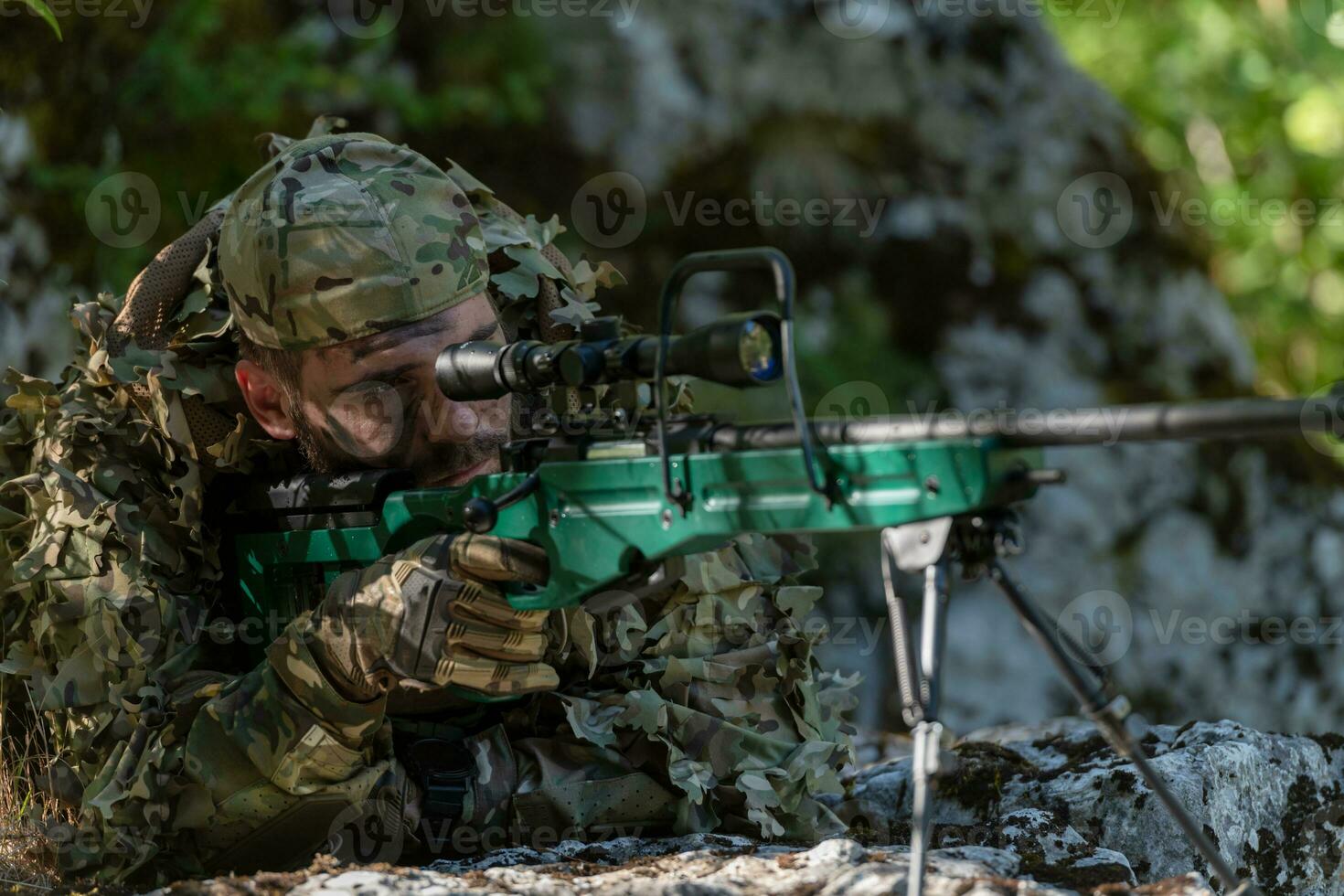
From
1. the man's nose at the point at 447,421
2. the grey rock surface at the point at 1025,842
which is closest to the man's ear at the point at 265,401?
the man's nose at the point at 447,421

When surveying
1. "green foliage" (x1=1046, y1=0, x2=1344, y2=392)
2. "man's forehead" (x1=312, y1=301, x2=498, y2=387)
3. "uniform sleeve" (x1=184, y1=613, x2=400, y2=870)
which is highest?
"green foliage" (x1=1046, y1=0, x2=1344, y2=392)

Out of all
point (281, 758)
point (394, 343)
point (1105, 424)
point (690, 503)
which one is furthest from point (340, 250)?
point (1105, 424)

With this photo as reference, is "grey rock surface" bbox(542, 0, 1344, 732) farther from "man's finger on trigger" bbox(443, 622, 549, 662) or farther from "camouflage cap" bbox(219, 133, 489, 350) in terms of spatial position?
"man's finger on trigger" bbox(443, 622, 549, 662)

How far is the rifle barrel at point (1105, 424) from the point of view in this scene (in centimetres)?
213

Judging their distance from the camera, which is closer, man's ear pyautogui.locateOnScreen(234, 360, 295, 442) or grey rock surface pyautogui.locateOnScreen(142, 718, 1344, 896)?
grey rock surface pyautogui.locateOnScreen(142, 718, 1344, 896)

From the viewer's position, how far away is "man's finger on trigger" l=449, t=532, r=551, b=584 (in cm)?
291

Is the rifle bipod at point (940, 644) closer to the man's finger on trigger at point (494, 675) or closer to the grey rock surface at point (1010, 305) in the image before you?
the man's finger on trigger at point (494, 675)

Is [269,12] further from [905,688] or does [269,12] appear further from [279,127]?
[905,688]

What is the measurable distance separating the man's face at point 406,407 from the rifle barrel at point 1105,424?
1.22 meters

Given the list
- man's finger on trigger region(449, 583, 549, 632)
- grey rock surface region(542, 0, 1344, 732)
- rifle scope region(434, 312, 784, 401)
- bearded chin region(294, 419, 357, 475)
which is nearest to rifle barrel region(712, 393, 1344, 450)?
rifle scope region(434, 312, 784, 401)

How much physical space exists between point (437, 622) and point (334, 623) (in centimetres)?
28

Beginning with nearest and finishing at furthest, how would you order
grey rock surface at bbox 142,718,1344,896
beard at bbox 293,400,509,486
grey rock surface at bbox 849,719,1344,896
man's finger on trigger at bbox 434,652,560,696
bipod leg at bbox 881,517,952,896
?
bipod leg at bbox 881,517,952,896
grey rock surface at bbox 142,718,1344,896
man's finger on trigger at bbox 434,652,560,696
grey rock surface at bbox 849,719,1344,896
beard at bbox 293,400,509,486

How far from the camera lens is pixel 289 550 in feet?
12.1

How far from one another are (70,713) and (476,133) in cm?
526
